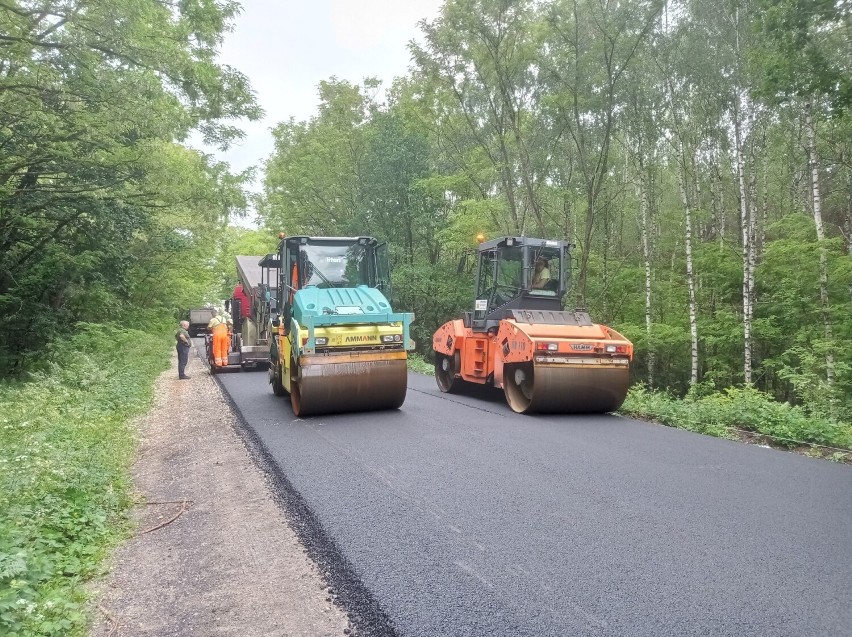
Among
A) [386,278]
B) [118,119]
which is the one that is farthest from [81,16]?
[386,278]

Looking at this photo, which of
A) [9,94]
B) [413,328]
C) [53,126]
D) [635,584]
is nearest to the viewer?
[635,584]

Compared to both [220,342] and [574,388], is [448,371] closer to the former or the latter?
[574,388]

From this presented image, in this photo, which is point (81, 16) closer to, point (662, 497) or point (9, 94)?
point (9, 94)

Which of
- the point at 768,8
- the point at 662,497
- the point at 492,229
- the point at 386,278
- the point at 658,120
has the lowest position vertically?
the point at 662,497

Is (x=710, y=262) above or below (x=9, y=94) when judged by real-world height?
below

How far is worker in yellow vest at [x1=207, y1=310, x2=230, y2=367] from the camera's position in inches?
544

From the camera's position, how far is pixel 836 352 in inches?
462

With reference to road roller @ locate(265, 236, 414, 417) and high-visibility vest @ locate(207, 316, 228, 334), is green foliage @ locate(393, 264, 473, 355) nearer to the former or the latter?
high-visibility vest @ locate(207, 316, 228, 334)

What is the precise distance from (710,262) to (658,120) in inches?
166

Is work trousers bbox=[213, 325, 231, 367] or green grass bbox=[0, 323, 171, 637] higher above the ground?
work trousers bbox=[213, 325, 231, 367]

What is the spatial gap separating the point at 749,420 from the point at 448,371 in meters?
4.92

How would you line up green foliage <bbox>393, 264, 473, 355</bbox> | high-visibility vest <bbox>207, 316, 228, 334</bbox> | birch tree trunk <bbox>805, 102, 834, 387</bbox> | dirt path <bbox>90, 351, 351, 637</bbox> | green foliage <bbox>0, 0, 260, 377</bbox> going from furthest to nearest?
green foliage <bbox>393, 264, 473, 355</bbox> → high-visibility vest <bbox>207, 316, 228, 334</bbox> → birch tree trunk <bbox>805, 102, 834, 387</bbox> → green foliage <bbox>0, 0, 260, 377</bbox> → dirt path <bbox>90, 351, 351, 637</bbox>

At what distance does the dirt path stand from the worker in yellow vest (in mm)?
8113

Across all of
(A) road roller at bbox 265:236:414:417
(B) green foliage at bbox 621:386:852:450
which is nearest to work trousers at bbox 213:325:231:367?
(A) road roller at bbox 265:236:414:417
